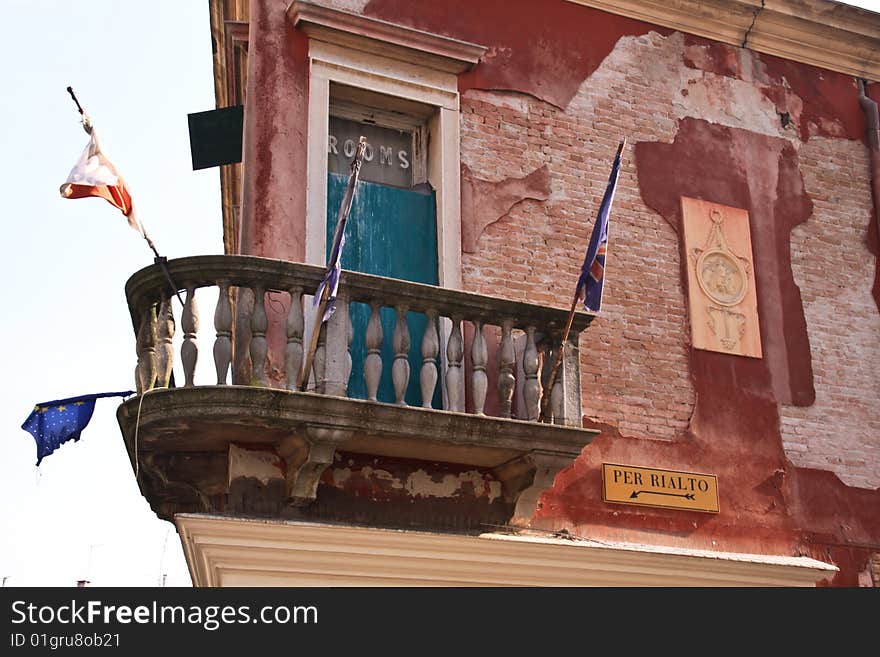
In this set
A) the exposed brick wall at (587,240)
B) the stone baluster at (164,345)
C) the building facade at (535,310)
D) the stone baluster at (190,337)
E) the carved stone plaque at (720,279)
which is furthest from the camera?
the carved stone plaque at (720,279)

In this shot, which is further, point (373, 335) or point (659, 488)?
point (659, 488)

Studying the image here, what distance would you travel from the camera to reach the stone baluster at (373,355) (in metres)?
8.23

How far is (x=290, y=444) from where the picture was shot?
26.8 ft

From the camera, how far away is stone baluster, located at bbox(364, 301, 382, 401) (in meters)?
8.23

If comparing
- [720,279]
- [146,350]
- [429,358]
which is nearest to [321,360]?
[429,358]

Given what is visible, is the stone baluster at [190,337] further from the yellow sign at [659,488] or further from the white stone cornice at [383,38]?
the yellow sign at [659,488]

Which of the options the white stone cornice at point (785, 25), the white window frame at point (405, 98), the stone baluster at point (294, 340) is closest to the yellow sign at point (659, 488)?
the white window frame at point (405, 98)

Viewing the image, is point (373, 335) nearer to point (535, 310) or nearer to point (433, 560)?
point (535, 310)

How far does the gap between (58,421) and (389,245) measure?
273 centimetres

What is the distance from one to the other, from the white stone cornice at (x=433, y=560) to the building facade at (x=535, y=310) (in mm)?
20

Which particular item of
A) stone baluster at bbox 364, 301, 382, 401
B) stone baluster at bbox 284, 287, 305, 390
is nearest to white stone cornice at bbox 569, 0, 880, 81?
stone baluster at bbox 364, 301, 382, 401
